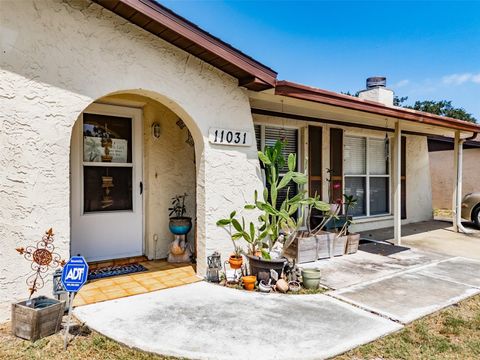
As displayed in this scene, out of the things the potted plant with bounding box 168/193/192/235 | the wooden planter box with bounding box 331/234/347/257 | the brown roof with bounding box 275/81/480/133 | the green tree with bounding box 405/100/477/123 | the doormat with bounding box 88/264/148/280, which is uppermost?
the green tree with bounding box 405/100/477/123

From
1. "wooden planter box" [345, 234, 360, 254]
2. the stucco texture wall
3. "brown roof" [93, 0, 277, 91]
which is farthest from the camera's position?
"wooden planter box" [345, 234, 360, 254]

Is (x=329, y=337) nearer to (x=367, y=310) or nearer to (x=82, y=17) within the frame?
(x=367, y=310)

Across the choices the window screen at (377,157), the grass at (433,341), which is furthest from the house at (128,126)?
the grass at (433,341)

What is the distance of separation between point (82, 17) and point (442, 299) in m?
5.72

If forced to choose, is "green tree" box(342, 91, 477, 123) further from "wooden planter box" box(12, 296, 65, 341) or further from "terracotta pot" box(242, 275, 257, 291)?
"wooden planter box" box(12, 296, 65, 341)

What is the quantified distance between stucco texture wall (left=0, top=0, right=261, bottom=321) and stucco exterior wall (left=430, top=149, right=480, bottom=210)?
1484cm

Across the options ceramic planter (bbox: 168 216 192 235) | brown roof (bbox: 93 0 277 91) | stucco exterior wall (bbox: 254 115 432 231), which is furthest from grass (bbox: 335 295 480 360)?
stucco exterior wall (bbox: 254 115 432 231)

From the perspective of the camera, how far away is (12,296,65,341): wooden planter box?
3.02 m

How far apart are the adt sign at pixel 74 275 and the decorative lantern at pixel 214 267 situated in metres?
1.93

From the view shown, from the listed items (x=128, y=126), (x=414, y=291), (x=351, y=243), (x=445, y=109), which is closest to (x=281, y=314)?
(x=414, y=291)

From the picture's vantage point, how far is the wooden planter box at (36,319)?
302cm

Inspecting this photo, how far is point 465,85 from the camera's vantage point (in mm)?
30672

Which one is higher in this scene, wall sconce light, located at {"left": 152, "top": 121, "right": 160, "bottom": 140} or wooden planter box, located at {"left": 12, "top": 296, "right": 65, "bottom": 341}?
wall sconce light, located at {"left": 152, "top": 121, "right": 160, "bottom": 140}

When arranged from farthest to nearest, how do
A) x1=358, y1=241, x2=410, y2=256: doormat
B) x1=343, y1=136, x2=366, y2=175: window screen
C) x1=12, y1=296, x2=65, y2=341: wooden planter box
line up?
x1=343, y1=136, x2=366, y2=175: window screen < x1=358, y1=241, x2=410, y2=256: doormat < x1=12, y1=296, x2=65, y2=341: wooden planter box
